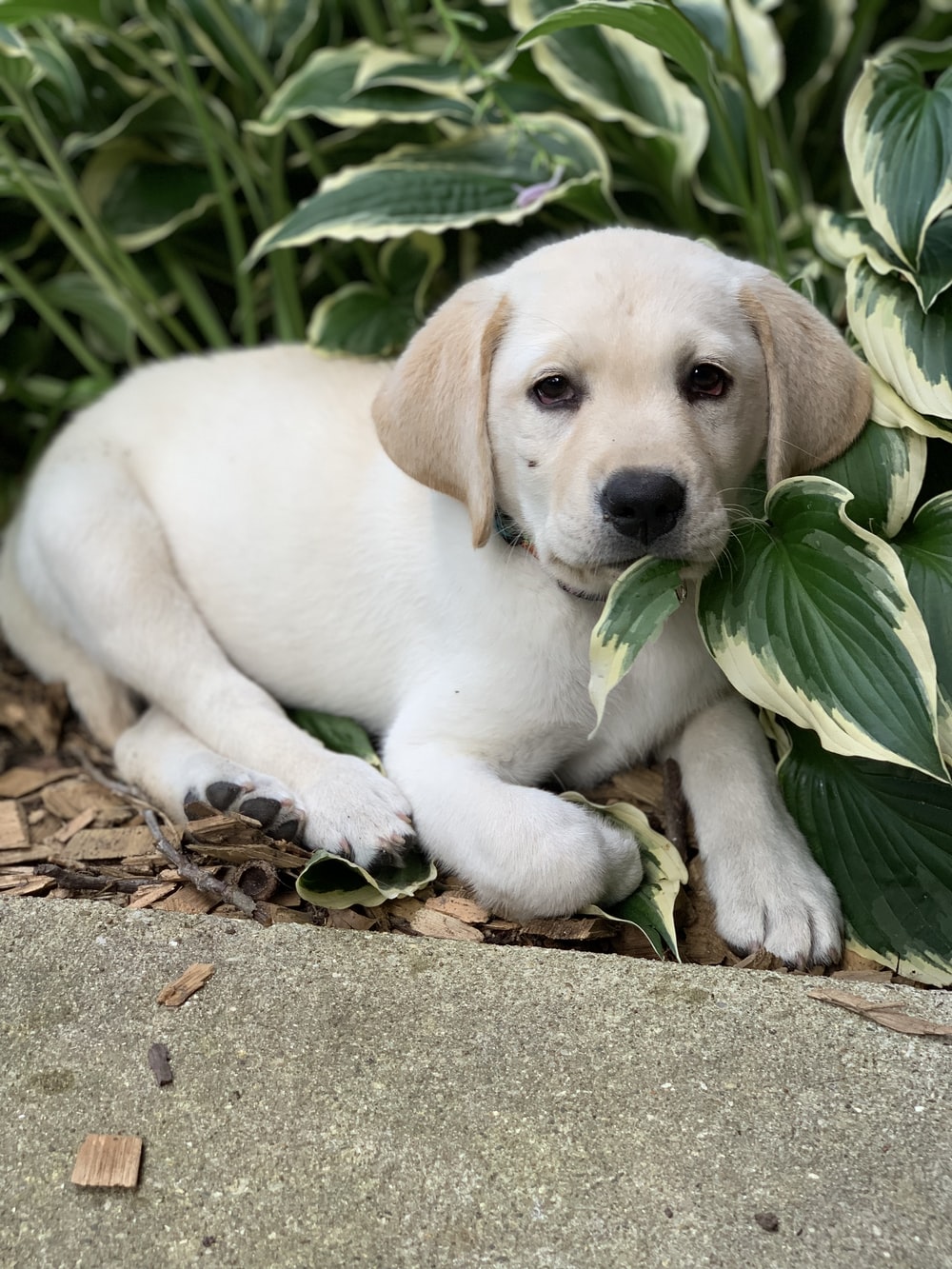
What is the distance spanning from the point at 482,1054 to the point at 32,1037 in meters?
0.75

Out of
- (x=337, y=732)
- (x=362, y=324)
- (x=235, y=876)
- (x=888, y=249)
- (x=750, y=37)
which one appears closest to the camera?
(x=235, y=876)

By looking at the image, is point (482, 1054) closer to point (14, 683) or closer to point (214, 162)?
point (14, 683)

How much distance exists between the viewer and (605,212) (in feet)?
11.1

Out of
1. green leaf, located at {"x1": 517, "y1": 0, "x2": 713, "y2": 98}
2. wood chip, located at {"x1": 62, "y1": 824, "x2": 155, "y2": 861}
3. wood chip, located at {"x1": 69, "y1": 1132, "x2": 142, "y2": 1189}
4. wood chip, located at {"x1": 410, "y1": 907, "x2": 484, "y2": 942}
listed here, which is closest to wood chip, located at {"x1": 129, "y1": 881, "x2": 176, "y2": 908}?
wood chip, located at {"x1": 62, "y1": 824, "x2": 155, "y2": 861}

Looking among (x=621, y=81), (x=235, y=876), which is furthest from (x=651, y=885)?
(x=621, y=81)

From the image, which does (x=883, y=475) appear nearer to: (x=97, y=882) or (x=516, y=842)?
(x=516, y=842)

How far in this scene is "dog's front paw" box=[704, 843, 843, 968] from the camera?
2242 mm

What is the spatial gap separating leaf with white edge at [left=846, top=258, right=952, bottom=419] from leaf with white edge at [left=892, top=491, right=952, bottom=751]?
204 millimetres

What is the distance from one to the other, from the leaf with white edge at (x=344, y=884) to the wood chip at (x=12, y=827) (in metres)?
0.79

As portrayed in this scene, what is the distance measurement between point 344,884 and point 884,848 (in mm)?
1134

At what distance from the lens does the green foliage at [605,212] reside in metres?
2.21

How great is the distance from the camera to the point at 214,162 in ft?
12.1

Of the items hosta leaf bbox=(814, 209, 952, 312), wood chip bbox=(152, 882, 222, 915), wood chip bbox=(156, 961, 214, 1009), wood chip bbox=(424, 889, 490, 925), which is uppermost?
hosta leaf bbox=(814, 209, 952, 312)

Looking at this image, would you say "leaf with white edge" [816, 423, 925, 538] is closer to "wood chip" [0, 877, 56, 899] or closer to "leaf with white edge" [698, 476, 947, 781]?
"leaf with white edge" [698, 476, 947, 781]
